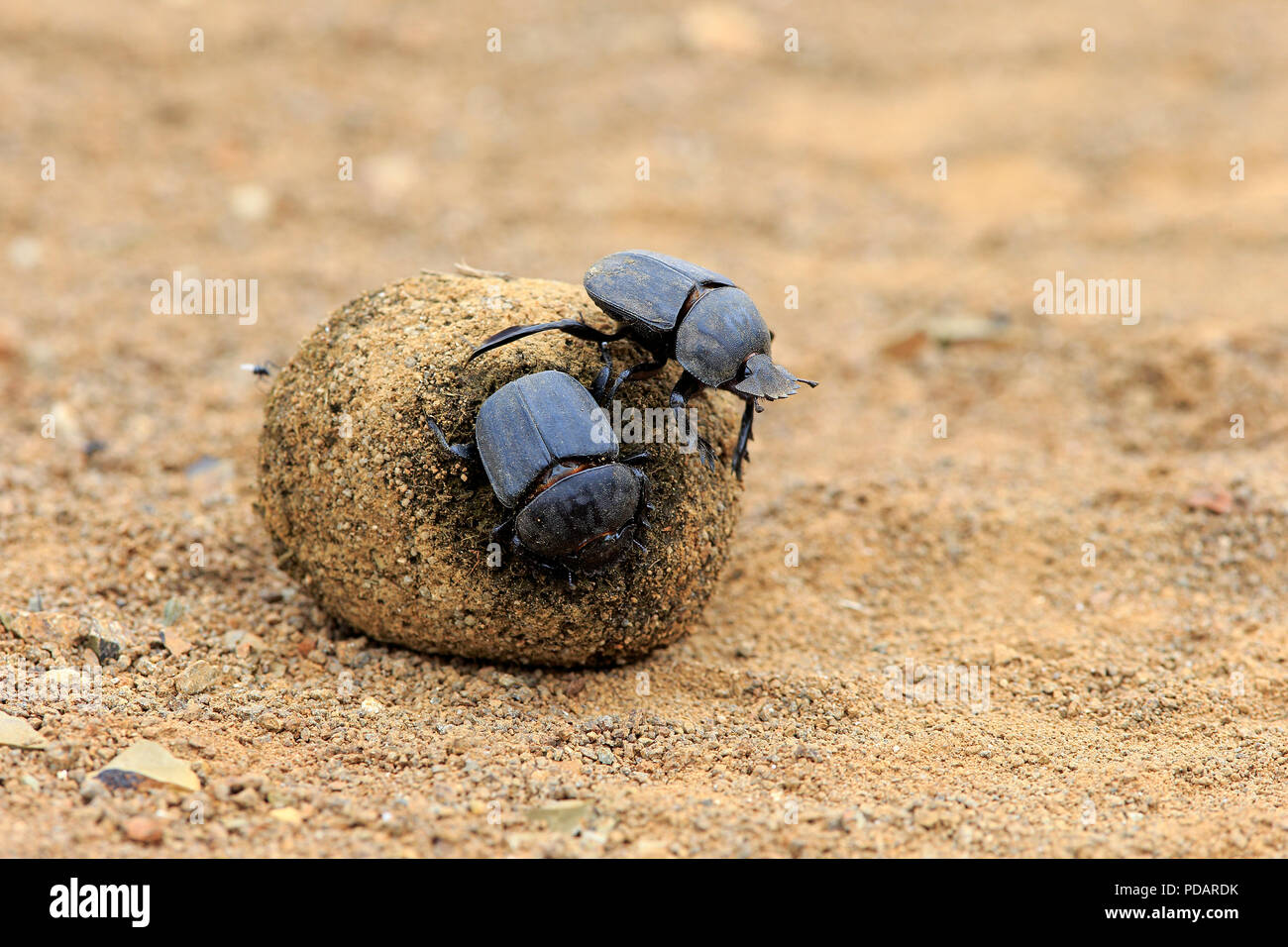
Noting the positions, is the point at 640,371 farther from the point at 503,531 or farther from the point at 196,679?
the point at 196,679

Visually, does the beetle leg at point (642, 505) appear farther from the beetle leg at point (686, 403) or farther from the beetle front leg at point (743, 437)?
the beetle front leg at point (743, 437)

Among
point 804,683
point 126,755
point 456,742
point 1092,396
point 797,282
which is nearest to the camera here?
point 126,755

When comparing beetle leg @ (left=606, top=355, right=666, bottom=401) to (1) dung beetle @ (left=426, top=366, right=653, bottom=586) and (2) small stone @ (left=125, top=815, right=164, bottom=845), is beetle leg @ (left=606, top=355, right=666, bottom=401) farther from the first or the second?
(2) small stone @ (left=125, top=815, right=164, bottom=845)

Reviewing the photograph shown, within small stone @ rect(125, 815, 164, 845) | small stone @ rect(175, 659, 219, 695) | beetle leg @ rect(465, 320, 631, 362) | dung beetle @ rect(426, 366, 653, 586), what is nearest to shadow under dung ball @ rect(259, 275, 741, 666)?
beetle leg @ rect(465, 320, 631, 362)

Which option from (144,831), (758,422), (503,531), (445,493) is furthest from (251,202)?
(144,831)
